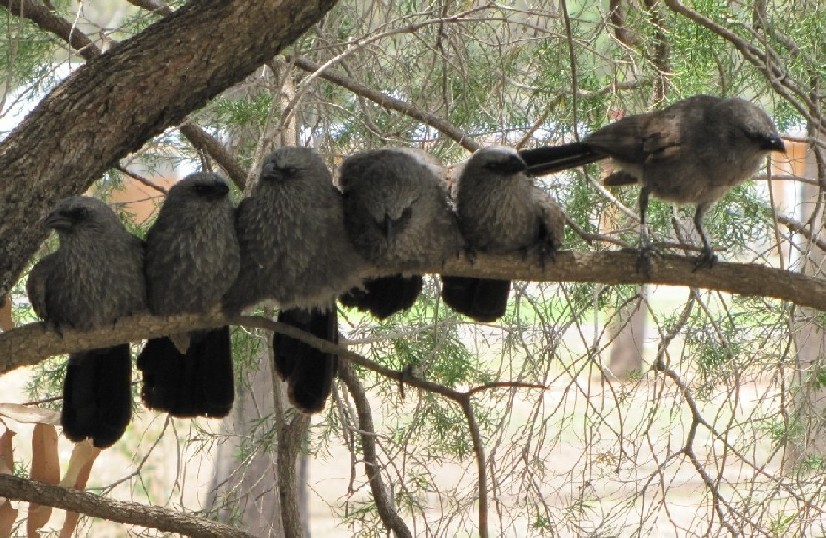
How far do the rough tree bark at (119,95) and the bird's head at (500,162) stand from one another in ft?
2.13

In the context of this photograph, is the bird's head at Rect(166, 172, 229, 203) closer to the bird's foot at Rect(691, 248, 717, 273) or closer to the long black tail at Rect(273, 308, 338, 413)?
the long black tail at Rect(273, 308, 338, 413)

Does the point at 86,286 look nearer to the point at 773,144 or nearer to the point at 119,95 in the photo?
the point at 119,95

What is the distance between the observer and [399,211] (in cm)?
279

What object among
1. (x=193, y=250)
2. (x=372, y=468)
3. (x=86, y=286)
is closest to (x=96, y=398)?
(x=86, y=286)

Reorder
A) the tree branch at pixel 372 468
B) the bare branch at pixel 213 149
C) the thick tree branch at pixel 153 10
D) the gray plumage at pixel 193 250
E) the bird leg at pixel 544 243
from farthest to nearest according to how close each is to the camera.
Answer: the bare branch at pixel 213 149
the thick tree branch at pixel 153 10
the tree branch at pixel 372 468
the bird leg at pixel 544 243
the gray plumage at pixel 193 250

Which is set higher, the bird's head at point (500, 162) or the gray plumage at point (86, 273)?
the bird's head at point (500, 162)

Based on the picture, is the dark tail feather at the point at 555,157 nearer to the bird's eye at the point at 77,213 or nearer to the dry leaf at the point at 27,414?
the bird's eye at the point at 77,213

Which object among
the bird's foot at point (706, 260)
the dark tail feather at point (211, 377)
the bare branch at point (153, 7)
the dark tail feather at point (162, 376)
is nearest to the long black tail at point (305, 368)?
the dark tail feather at point (211, 377)

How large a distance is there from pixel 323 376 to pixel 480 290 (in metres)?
0.57

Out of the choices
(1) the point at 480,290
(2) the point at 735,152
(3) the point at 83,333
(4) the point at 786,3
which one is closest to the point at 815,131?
(4) the point at 786,3

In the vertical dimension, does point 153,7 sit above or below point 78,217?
above

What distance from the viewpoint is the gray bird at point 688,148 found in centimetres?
323

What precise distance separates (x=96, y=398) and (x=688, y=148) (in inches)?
78.3

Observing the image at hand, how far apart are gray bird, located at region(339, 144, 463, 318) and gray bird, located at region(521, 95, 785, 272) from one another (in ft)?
1.31
